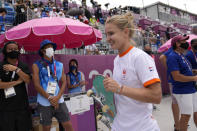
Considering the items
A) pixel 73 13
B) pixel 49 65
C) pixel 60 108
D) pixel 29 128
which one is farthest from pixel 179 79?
pixel 73 13

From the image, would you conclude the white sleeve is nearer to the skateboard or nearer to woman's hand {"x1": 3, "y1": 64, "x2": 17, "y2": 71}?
the skateboard

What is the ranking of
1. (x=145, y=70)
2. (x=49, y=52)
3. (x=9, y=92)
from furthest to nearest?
(x=49, y=52)
(x=9, y=92)
(x=145, y=70)

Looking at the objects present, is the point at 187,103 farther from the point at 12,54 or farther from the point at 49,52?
the point at 12,54

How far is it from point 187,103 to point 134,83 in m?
2.02

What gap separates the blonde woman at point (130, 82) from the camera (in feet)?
4.17

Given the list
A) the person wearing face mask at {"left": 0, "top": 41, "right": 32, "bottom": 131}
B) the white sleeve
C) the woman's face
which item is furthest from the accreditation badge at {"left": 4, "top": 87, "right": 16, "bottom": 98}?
the white sleeve

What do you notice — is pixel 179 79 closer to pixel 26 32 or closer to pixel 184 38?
pixel 184 38

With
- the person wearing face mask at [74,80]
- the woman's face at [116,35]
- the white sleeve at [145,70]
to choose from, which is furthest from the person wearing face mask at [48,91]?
the white sleeve at [145,70]

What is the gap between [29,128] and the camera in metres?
2.97

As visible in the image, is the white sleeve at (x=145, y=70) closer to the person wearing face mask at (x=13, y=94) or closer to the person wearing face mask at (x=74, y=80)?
the person wearing face mask at (x=13, y=94)

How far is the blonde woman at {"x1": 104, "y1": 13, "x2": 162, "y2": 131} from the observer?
127 cm

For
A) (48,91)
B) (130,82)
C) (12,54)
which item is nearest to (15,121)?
(48,91)

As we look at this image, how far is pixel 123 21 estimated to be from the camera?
4.76ft

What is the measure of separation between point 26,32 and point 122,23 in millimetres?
2862
